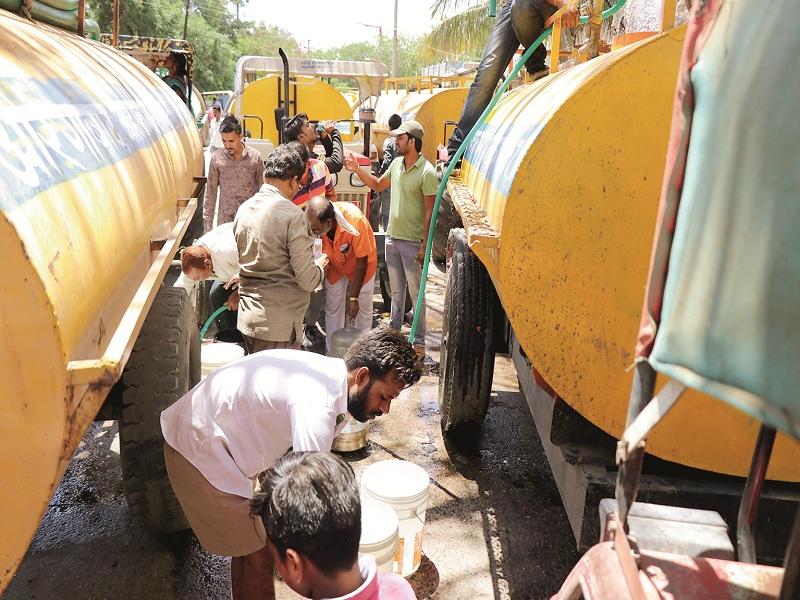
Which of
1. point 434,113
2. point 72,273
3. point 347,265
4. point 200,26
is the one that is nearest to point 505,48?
point 347,265

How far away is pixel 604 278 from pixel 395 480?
132 cm

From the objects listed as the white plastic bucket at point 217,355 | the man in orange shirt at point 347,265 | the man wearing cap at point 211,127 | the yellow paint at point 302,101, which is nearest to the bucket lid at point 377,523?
the white plastic bucket at point 217,355

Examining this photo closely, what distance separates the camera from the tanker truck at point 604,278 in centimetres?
212

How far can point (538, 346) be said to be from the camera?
2.26 meters

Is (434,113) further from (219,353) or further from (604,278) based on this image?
(604,278)

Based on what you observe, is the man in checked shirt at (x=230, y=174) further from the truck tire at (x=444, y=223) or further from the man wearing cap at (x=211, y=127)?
the man wearing cap at (x=211, y=127)

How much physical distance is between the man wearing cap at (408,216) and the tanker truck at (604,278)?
3.39 meters

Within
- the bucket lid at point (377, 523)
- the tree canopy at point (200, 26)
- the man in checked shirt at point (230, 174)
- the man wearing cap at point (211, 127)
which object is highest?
the tree canopy at point (200, 26)

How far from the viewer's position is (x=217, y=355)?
413 centimetres

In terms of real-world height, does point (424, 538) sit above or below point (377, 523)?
below

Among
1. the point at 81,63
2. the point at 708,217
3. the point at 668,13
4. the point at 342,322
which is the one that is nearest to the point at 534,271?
→ the point at 668,13

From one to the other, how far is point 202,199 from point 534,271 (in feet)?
15.8

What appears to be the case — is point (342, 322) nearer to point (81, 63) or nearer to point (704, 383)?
point (81, 63)

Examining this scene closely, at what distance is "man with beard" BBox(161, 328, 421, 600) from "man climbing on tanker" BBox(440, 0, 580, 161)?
106 inches
